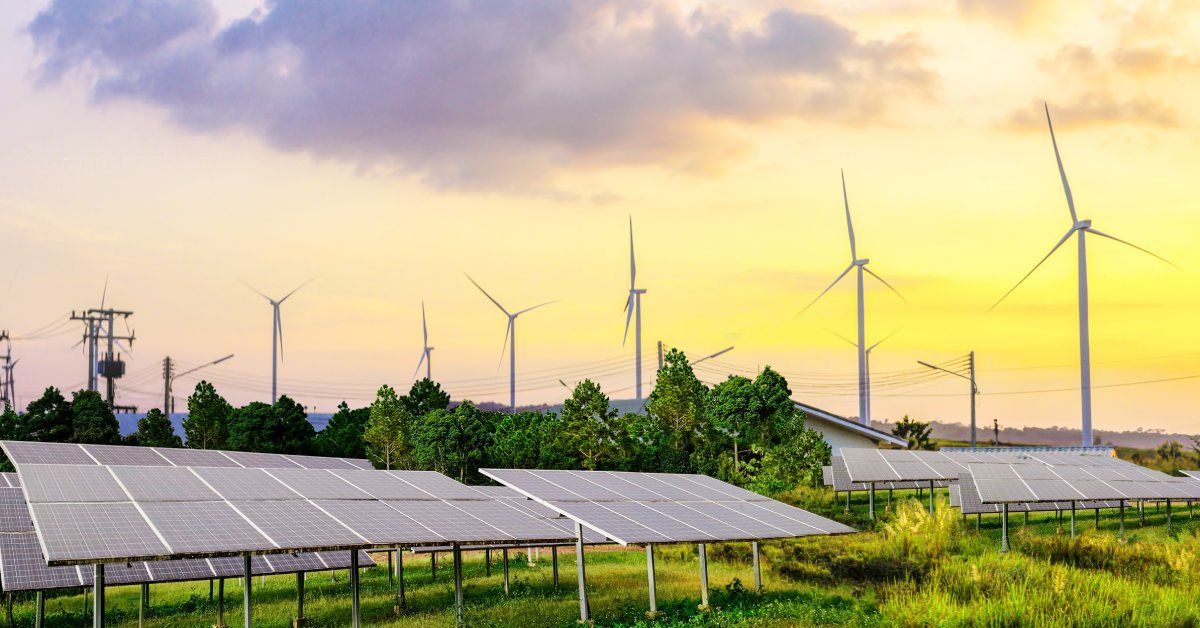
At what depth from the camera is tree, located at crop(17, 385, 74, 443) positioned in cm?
6009

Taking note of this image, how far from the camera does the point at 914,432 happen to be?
100125 mm

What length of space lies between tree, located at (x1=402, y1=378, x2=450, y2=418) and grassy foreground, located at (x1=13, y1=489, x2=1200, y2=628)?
83.9 ft

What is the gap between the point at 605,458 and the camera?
190 feet

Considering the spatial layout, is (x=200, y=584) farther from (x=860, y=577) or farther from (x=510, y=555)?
(x=860, y=577)

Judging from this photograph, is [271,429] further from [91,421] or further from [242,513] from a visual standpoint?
[242,513]

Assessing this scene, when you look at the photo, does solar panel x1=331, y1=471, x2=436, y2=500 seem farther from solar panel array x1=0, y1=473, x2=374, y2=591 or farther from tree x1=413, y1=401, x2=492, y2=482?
tree x1=413, y1=401, x2=492, y2=482

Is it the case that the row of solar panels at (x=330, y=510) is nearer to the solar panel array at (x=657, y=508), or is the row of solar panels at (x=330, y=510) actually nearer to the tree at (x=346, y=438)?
the solar panel array at (x=657, y=508)

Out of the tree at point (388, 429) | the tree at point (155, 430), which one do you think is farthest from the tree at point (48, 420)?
the tree at point (388, 429)

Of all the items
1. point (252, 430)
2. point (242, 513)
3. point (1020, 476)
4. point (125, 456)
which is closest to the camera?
point (242, 513)

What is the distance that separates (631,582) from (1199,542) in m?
18.9

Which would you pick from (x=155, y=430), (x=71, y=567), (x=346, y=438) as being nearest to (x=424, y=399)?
(x=346, y=438)

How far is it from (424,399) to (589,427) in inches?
712

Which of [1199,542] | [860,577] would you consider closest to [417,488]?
[860,577]

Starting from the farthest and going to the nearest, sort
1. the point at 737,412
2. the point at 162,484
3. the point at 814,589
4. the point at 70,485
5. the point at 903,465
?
the point at 737,412 < the point at 903,465 < the point at 814,589 < the point at 162,484 < the point at 70,485
